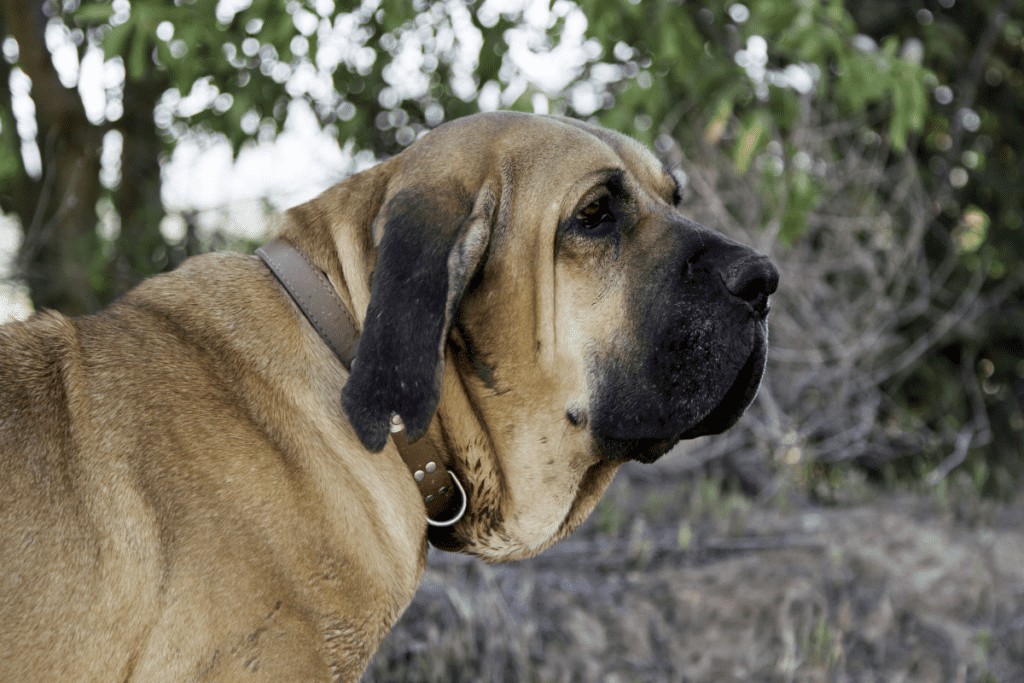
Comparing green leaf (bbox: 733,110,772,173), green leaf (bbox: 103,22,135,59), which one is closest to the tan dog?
green leaf (bbox: 733,110,772,173)

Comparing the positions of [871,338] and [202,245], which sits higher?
[202,245]

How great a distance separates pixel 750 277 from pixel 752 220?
359 cm

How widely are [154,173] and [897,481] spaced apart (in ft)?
21.7

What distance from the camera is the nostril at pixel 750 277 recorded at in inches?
82.7

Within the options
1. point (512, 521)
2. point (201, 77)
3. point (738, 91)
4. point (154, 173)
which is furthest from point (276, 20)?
point (154, 173)

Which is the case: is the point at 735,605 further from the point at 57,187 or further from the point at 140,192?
the point at 57,187

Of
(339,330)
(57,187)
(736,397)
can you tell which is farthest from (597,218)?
(57,187)

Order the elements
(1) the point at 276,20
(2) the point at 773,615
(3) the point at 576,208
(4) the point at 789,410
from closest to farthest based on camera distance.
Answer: (3) the point at 576,208 < (1) the point at 276,20 < (2) the point at 773,615 < (4) the point at 789,410

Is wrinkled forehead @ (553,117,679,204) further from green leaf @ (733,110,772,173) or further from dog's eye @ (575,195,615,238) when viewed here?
green leaf @ (733,110,772,173)

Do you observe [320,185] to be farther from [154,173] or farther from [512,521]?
[512,521]

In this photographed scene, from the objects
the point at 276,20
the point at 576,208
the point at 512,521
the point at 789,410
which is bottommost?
the point at 789,410

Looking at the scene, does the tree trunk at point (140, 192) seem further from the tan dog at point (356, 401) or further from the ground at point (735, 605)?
A: the tan dog at point (356, 401)

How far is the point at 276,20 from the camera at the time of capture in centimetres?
334

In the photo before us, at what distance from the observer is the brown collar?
2.09 m
